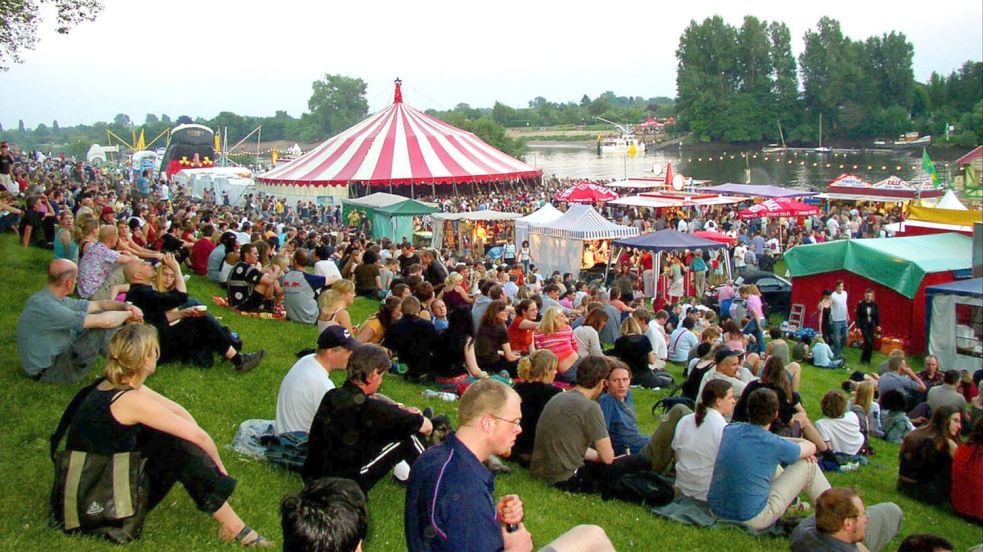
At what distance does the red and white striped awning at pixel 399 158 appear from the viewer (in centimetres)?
3000

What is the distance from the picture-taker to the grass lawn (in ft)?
11.5

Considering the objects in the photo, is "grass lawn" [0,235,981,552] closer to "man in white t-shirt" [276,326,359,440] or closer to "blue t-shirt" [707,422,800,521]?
"blue t-shirt" [707,422,800,521]

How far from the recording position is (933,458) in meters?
5.36

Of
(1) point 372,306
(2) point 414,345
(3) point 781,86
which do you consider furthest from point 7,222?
(3) point 781,86

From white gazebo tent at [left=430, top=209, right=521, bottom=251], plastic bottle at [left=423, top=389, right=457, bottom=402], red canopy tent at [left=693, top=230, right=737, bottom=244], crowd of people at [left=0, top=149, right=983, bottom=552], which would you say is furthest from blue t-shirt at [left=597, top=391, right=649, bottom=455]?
white gazebo tent at [left=430, top=209, right=521, bottom=251]

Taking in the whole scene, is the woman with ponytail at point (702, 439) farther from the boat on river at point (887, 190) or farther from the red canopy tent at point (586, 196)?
the red canopy tent at point (586, 196)

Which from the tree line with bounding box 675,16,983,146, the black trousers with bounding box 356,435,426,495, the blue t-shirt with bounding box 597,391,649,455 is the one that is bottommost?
the blue t-shirt with bounding box 597,391,649,455

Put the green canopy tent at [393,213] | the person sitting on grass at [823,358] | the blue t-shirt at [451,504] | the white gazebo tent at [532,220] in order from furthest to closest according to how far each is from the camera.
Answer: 1. the green canopy tent at [393,213]
2. the white gazebo tent at [532,220]
3. the person sitting on grass at [823,358]
4. the blue t-shirt at [451,504]

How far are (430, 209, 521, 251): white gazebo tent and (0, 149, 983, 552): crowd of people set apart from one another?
9798mm

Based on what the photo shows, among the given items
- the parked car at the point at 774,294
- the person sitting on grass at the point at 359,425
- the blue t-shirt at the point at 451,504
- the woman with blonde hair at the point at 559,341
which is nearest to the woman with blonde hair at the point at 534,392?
the person sitting on grass at the point at 359,425

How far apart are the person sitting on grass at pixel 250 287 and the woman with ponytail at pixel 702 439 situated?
505 cm

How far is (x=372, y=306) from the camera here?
999 cm

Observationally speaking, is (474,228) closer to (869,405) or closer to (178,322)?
(869,405)

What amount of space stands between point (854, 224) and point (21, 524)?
21.3m
